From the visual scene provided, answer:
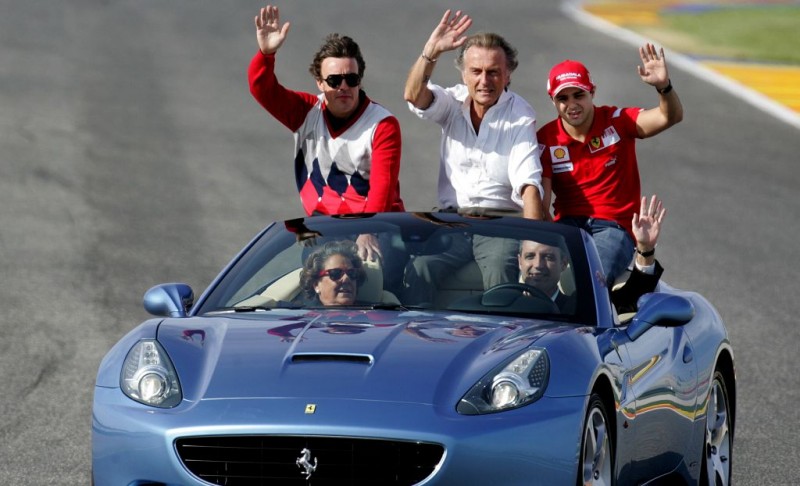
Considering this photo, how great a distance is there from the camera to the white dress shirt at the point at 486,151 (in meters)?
8.72

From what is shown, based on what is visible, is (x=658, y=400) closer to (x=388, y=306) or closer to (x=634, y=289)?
(x=634, y=289)

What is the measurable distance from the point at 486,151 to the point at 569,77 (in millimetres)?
600

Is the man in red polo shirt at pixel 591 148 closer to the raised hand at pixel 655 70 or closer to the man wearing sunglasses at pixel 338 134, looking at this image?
the raised hand at pixel 655 70

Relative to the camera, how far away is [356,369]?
18.6 ft

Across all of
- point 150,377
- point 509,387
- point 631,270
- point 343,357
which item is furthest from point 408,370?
point 631,270

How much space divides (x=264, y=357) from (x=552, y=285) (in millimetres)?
1444

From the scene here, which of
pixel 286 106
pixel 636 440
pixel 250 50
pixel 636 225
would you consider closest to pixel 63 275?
pixel 286 106

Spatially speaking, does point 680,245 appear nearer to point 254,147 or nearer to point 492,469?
point 254,147

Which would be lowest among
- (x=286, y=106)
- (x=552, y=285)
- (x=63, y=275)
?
(x=63, y=275)

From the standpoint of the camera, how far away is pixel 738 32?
30609mm

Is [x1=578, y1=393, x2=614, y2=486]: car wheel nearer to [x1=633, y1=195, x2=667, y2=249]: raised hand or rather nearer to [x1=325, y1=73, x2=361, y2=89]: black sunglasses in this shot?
[x1=633, y1=195, x2=667, y2=249]: raised hand

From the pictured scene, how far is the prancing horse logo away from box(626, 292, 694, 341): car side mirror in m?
1.61

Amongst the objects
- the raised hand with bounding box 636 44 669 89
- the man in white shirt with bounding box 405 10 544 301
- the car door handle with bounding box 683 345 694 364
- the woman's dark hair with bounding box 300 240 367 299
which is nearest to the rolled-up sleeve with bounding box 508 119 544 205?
the man in white shirt with bounding box 405 10 544 301

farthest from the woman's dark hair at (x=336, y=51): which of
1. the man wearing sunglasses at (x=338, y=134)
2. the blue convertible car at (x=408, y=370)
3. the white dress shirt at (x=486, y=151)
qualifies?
the blue convertible car at (x=408, y=370)
